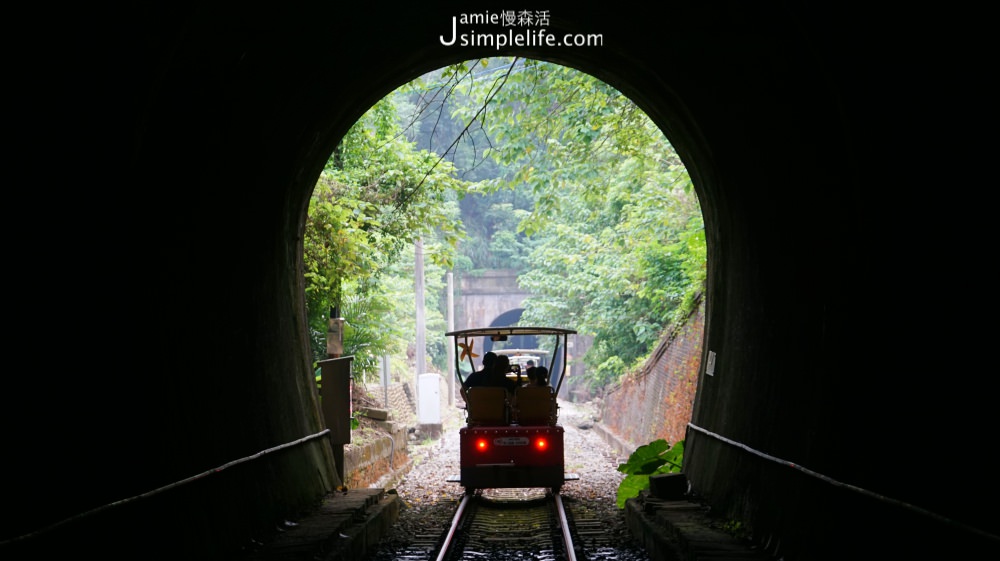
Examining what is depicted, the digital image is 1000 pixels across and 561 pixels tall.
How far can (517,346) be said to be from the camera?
63.8 metres

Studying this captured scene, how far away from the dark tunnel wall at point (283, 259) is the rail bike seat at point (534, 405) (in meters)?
3.58

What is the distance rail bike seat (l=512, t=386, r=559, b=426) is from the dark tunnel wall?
11.8ft

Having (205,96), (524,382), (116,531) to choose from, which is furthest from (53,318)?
(524,382)

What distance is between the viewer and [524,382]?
1404 centimetres

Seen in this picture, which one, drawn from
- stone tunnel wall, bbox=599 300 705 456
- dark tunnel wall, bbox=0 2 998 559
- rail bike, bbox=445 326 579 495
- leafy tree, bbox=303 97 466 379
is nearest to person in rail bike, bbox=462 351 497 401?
rail bike, bbox=445 326 579 495

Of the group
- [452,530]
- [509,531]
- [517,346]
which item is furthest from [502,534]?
[517,346]

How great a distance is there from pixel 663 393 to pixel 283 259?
10.1 meters

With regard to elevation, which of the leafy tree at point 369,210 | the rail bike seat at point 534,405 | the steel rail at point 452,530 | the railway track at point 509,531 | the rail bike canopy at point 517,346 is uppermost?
the leafy tree at point 369,210

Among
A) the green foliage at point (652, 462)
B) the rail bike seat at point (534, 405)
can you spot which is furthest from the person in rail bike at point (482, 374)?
the green foliage at point (652, 462)

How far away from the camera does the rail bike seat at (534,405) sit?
1255 cm

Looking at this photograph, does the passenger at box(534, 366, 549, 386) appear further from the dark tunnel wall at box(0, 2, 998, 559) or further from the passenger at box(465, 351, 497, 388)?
the dark tunnel wall at box(0, 2, 998, 559)

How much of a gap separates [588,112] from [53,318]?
38.0 ft

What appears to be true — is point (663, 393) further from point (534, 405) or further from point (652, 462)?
point (652, 462)

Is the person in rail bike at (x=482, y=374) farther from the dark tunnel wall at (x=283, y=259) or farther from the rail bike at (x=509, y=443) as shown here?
the dark tunnel wall at (x=283, y=259)
